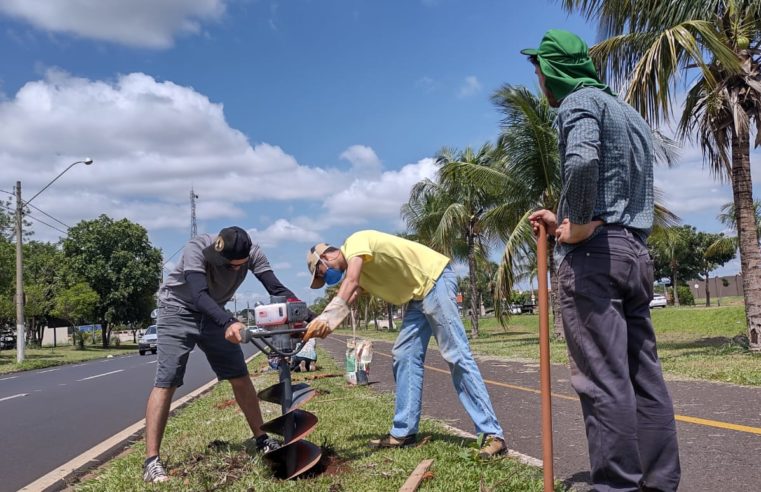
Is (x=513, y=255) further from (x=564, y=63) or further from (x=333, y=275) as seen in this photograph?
(x=564, y=63)

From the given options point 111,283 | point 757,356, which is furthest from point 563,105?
point 111,283

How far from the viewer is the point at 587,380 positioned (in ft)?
8.93

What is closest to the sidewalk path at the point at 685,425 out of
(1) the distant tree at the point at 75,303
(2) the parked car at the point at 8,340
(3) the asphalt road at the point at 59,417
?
(3) the asphalt road at the point at 59,417

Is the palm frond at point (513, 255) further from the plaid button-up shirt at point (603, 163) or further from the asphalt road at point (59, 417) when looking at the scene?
Result: the plaid button-up shirt at point (603, 163)

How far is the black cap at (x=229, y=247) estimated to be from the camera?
14.3 feet

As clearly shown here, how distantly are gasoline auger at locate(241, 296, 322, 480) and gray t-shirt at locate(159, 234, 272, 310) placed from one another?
18.0 inches

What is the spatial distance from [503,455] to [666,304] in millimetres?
62000

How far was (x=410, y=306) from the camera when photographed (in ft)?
15.4

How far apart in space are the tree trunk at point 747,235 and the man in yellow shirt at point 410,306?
30.5 feet

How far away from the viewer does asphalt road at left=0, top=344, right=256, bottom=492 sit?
5979 millimetres

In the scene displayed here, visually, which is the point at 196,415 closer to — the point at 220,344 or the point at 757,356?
the point at 220,344

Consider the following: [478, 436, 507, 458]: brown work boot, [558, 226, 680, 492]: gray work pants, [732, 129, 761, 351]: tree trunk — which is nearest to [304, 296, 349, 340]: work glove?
[478, 436, 507, 458]: brown work boot

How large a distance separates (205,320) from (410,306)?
59.1 inches

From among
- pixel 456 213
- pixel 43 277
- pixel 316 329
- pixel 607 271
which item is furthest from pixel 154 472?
pixel 43 277
